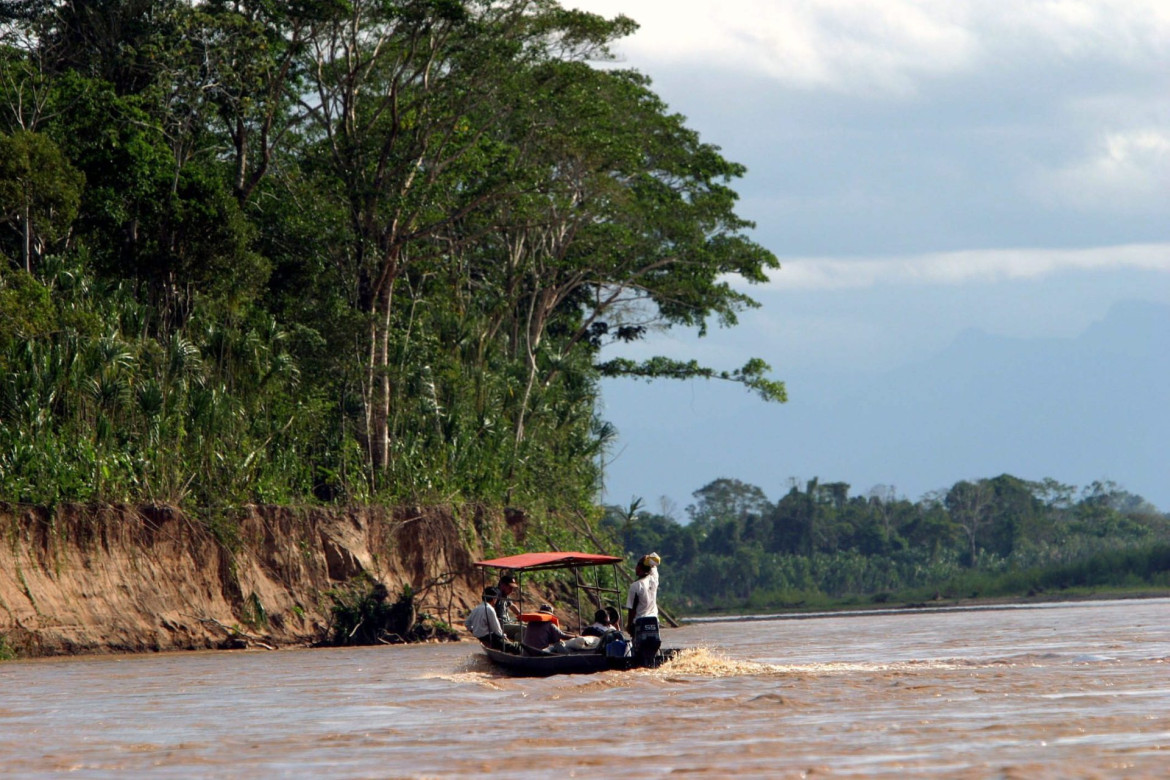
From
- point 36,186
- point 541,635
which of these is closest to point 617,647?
point 541,635

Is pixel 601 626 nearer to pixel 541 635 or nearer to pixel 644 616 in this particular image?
pixel 541 635

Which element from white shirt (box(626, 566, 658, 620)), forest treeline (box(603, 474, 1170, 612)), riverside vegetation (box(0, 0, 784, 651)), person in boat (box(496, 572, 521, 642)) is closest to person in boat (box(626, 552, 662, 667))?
white shirt (box(626, 566, 658, 620))

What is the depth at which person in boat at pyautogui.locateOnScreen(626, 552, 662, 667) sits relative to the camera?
17297 mm

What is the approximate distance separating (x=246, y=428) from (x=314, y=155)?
7.75m

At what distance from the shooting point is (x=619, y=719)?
12.3 metres

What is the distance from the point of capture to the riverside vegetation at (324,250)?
27031 millimetres

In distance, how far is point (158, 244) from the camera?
2997cm

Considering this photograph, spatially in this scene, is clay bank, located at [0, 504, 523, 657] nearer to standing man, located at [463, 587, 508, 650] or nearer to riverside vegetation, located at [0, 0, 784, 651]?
riverside vegetation, located at [0, 0, 784, 651]

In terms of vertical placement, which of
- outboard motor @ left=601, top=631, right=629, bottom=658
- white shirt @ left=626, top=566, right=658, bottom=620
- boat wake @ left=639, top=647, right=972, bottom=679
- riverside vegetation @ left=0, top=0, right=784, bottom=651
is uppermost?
riverside vegetation @ left=0, top=0, right=784, bottom=651

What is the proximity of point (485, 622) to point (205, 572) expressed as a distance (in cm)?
1028

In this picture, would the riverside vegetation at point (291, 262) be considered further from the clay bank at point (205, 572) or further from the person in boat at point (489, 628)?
the person in boat at point (489, 628)

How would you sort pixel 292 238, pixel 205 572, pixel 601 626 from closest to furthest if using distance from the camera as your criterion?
pixel 601 626 < pixel 205 572 < pixel 292 238

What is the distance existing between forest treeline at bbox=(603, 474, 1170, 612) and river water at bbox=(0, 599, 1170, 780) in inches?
Result: 1866

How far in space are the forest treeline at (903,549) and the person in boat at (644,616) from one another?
2044 inches
